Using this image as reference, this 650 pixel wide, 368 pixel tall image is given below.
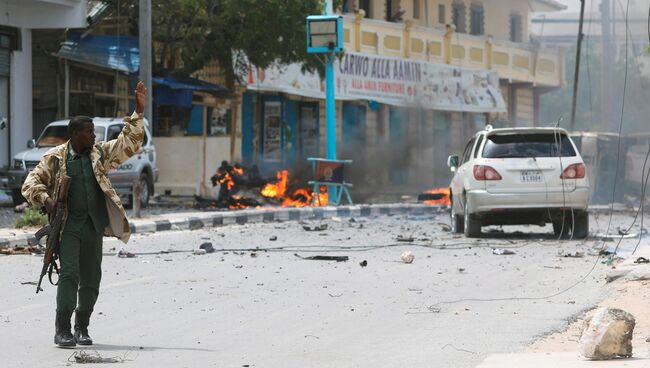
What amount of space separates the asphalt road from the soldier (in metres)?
0.39

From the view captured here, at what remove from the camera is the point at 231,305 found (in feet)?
37.5

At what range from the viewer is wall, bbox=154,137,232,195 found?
35.3m

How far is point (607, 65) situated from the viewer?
26.1 metres

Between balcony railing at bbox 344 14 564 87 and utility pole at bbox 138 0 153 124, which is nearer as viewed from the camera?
utility pole at bbox 138 0 153 124

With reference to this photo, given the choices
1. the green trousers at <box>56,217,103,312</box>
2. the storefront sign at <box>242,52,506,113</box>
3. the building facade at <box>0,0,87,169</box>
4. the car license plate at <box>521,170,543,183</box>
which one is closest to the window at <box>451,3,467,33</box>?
the storefront sign at <box>242,52,506,113</box>

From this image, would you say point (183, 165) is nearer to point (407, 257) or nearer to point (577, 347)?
point (407, 257)

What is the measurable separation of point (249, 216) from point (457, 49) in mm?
27758

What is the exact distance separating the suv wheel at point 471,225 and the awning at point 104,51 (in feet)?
48.0

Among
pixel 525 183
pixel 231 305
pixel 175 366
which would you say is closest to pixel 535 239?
pixel 525 183

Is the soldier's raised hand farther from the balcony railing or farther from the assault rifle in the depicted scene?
the balcony railing

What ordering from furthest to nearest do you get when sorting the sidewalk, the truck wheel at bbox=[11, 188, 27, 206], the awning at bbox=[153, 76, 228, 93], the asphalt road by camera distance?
the awning at bbox=[153, 76, 228, 93] → the truck wheel at bbox=[11, 188, 27, 206] → the asphalt road → the sidewalk

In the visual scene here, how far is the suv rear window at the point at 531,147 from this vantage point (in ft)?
64.2

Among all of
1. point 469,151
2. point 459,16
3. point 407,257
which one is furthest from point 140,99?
point 459,16

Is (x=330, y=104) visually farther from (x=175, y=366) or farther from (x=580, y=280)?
(x=175, y=366)
